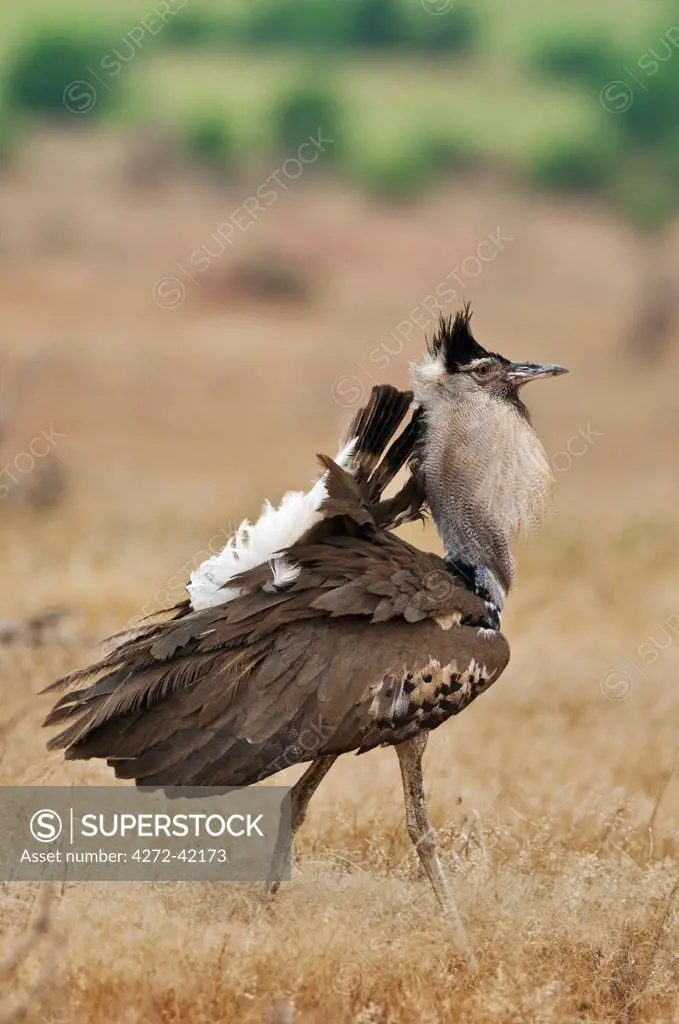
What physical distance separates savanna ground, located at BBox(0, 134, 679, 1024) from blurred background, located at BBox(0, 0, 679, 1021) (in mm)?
31

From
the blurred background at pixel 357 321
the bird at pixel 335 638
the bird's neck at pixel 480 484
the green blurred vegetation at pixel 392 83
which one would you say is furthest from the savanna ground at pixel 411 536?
the green blurred vegetation at pixel 392 83

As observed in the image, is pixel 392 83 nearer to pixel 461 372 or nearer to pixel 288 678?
pixel 461 372

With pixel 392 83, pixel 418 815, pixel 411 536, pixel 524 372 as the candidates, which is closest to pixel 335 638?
pixel 418 815

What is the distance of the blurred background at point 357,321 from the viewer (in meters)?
5.65

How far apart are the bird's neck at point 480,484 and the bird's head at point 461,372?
0.15ft

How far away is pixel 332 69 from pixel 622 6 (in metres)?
6.94

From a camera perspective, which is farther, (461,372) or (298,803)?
(461,372)

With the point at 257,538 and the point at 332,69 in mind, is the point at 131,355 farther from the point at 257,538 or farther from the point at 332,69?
the point at 332,69

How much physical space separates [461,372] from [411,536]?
14.4 ft

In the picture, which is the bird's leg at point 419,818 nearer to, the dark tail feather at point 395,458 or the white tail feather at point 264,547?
the white tail feather at point 264,547

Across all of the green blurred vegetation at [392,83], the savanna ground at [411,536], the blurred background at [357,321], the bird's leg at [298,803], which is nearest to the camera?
the savanna ground at [411,536]

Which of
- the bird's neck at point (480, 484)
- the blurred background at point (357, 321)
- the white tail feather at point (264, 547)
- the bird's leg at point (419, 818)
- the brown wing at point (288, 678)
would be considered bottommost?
the bird's leg at point (419, 818)

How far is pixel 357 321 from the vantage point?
19.0 meters

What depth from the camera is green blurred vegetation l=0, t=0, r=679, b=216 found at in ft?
89.6
